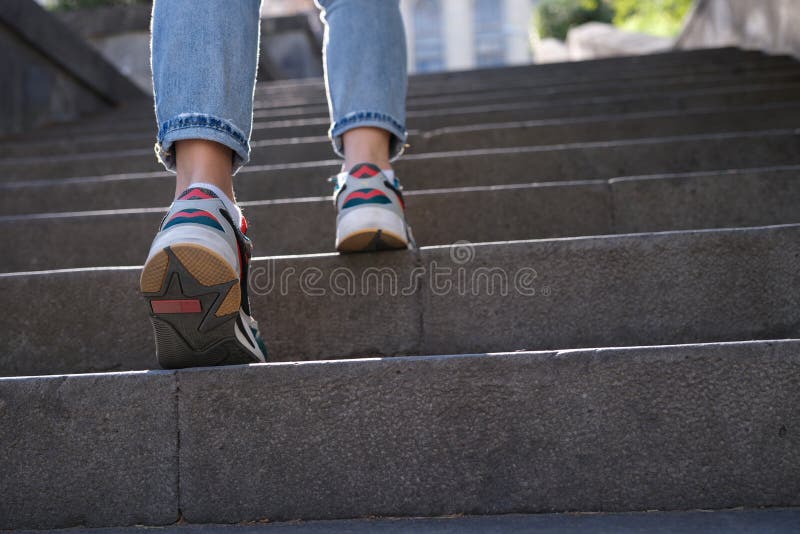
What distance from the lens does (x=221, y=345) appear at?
4.83ft

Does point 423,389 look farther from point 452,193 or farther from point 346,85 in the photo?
point 452,193

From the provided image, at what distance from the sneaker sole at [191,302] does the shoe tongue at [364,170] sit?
0.42m

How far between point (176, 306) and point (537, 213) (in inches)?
48.3

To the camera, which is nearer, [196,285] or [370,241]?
[196,285]

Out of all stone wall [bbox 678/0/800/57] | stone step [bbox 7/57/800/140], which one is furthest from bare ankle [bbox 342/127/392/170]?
stone wall [bbox 678/0/800/57]

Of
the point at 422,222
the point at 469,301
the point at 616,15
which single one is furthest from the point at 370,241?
the point at 616,15

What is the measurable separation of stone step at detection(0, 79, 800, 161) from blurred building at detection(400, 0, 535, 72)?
4441 centimetres

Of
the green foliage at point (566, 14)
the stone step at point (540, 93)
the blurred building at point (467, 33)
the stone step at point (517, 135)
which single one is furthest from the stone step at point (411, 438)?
the blurred building at point (467, 33)

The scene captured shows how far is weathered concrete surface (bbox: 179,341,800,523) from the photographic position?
1338 millimetres

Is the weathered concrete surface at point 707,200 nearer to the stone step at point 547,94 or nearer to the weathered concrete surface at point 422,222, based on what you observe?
the weathered concrete surface at point 422,222

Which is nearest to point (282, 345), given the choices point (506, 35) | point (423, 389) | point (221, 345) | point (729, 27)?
point (221, 345)

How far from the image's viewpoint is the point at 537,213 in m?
2.36

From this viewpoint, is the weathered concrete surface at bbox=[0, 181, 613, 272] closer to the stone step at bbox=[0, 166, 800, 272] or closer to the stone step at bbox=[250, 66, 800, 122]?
the stone step at bbox=[0, 166, 800, 272]

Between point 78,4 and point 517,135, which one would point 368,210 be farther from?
point 78,4
